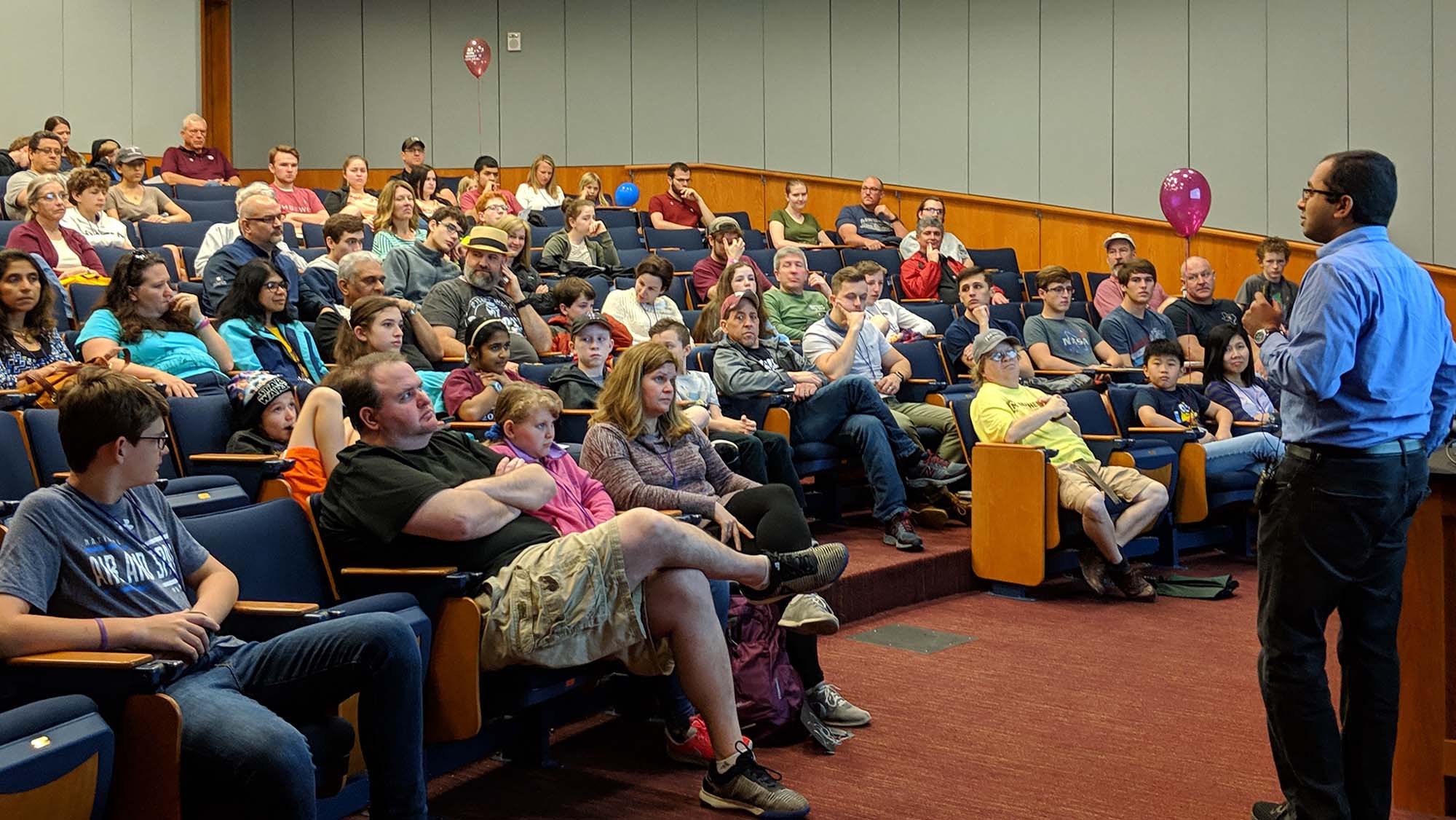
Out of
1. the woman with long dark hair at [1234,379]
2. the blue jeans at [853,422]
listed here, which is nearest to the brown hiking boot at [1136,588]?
the blue jeans at [853,422]

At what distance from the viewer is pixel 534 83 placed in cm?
1057

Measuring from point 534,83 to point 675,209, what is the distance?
8.47ft

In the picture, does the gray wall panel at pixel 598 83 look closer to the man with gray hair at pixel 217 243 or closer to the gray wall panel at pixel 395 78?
the gray wall panel at pixel 395 78

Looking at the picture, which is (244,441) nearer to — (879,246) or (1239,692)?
(1239,692)

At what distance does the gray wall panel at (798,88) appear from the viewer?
32.6 ft

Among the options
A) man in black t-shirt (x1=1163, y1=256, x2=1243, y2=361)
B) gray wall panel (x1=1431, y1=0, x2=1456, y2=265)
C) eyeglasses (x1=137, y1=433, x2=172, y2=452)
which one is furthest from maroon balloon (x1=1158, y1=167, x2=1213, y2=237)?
eyeglasses (x1=137, y1=433, x2=172, y2=452)

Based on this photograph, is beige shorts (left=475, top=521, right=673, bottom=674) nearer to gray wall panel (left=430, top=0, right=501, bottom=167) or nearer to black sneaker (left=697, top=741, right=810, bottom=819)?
black sneaker (left=697, top=741, right=810, bottom=819)

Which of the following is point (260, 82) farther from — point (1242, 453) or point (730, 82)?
point (1242, 453)

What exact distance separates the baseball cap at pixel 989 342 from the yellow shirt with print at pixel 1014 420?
0.12 m

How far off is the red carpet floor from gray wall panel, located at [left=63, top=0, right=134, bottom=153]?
7.52 metres

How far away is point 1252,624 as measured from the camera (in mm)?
3975

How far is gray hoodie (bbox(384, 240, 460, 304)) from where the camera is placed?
5172 mm

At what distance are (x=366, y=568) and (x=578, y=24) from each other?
28.8ft

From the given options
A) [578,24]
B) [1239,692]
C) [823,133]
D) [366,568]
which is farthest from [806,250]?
[366,568]
